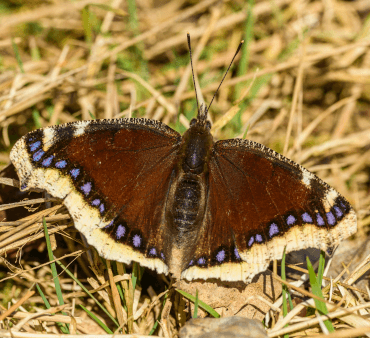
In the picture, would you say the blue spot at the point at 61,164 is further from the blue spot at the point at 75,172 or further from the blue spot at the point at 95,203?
the blue spot at the point at 95,203

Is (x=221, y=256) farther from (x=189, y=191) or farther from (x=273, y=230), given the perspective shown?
(x=189, y=191)

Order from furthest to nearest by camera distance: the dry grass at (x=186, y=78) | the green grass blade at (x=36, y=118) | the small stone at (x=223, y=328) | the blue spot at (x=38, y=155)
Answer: the green grass blade at (x=36, y=118)
the dry grass at (x=186, y=78)
the blue spot at (x=38, y=155)
the small stone at (x=223, y=328)

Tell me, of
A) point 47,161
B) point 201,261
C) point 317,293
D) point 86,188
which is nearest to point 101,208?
point 86,188

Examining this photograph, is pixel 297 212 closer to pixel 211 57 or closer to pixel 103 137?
pixel 103 137

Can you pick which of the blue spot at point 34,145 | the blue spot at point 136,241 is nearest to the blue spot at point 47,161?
the blue spot at point 34,145

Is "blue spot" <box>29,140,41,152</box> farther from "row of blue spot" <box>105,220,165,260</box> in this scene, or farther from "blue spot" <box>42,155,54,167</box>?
"row of blue spot" <box>105,220,165,260</box>

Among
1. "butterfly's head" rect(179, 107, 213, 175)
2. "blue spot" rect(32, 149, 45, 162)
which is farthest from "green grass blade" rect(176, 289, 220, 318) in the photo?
"blue spot" rect(32, 149, 45, 162)
